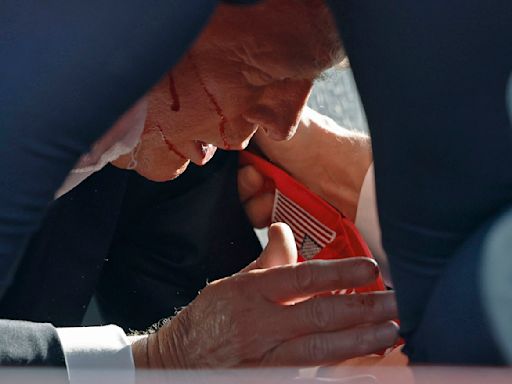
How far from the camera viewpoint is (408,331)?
74cm

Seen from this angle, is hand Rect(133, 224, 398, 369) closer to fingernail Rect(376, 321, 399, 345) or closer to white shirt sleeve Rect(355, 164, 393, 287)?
fingernail Rect(376, 321, 399, 345)

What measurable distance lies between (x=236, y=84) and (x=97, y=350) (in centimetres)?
29

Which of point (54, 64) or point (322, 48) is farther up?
point (54, 64)

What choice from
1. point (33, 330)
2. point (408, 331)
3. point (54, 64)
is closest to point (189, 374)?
point (33, 330)

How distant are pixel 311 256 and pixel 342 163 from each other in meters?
0.19

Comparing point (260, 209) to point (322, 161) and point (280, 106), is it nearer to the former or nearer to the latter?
point (322, 161)

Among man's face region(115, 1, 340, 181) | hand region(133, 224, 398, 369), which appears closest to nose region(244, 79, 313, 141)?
man's face region(115, 1, 340, 181)

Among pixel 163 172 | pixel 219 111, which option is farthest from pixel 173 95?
pixel 163 172

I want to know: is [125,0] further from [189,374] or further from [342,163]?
[342,163]

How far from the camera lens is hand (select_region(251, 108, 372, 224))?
141 centimetres

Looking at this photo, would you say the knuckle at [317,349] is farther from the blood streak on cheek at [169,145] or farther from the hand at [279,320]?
the blood streak on cheek at [169,145]

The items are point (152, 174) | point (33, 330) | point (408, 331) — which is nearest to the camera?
point (408, 331)

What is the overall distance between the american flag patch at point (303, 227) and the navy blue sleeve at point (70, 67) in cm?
68

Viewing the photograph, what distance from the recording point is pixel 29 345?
831 mm
